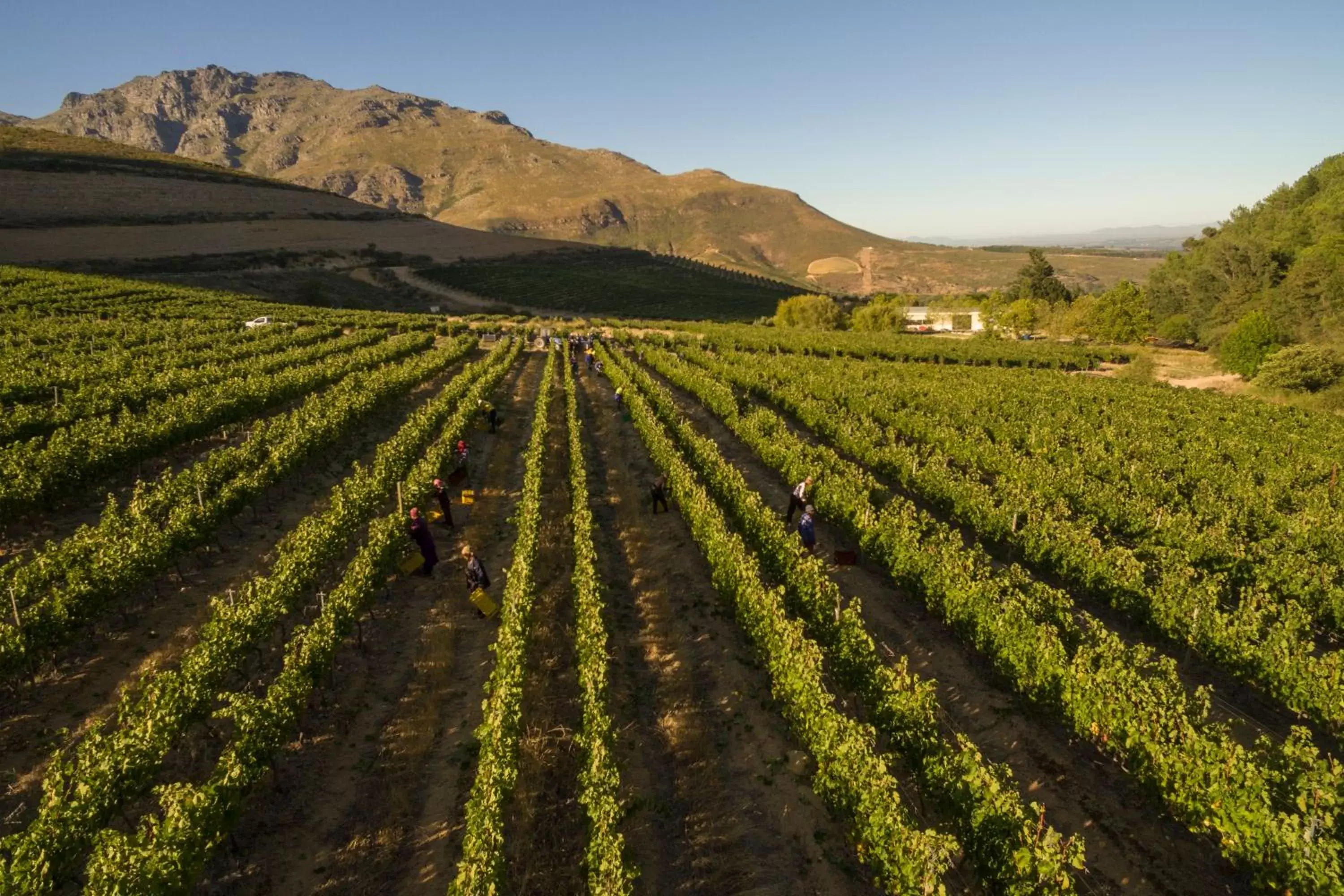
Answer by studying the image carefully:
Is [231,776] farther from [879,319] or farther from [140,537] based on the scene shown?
[879,319]

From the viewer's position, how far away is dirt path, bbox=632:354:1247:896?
7.87 meters

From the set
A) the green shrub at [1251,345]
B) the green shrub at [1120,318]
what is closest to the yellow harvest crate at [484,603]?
the green shrub at [1251,345]

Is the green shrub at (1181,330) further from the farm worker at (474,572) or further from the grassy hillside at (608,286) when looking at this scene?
the farm worker at (474,572)

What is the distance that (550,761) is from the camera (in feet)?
30.7

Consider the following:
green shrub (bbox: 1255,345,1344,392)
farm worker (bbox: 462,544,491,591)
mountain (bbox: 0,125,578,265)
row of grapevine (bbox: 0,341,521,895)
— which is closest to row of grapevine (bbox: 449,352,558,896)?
farm worker (bbox: 462,544,491,591)

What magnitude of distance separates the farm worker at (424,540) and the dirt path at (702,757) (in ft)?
13.5

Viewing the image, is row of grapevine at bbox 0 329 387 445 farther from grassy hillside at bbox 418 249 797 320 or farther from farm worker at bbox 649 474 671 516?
grassy hillside at bbox 418 249 797 320

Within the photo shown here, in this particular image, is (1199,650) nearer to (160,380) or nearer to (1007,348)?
(160,380)

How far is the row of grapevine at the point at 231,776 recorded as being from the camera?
6.01m

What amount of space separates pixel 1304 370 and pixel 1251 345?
28.6ft

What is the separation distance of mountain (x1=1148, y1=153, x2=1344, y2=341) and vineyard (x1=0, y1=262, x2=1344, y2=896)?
38063mm

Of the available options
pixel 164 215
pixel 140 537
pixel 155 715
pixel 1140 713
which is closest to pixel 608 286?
pixel 164 215

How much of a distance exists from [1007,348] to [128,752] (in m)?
62.6

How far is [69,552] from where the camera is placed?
11.5 meters
